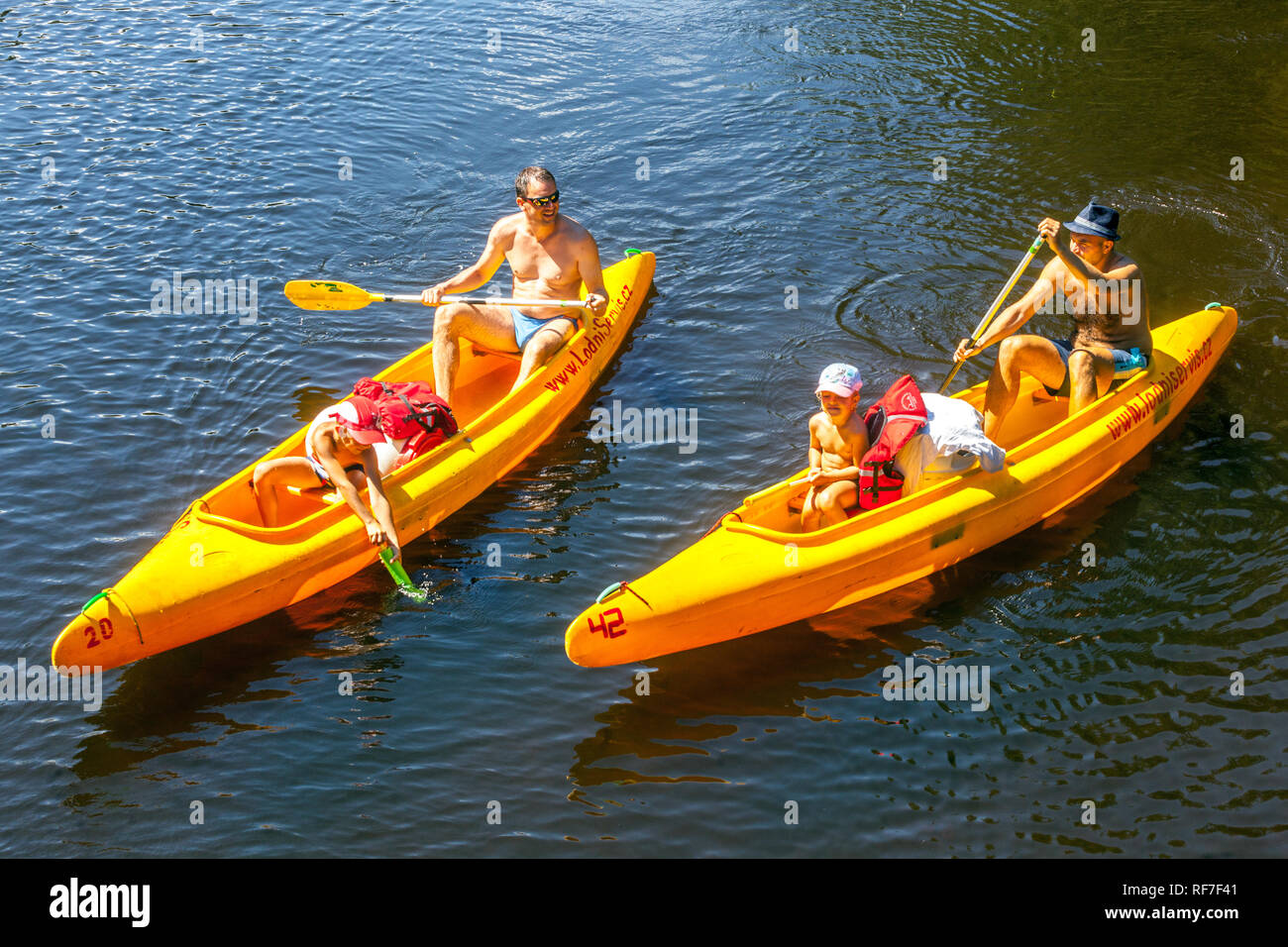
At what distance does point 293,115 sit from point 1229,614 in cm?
1207

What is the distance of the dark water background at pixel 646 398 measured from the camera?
235 inches

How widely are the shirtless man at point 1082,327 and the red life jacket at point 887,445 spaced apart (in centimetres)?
106

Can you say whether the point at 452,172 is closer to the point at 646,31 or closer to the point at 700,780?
the point at 646,31

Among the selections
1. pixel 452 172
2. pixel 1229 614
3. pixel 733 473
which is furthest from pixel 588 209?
pixel 1229 614

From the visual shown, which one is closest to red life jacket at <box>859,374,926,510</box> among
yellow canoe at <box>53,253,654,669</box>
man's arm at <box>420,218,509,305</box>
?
yellow canoe at <box>53,253,654,669</box>

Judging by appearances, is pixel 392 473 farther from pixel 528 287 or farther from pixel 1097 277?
pixel 1097 277

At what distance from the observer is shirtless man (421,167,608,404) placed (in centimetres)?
872

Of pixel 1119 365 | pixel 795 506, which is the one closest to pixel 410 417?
pixel 795 506

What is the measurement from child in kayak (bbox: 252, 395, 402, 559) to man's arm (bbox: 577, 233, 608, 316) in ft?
7.10

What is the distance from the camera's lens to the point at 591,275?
906 cm

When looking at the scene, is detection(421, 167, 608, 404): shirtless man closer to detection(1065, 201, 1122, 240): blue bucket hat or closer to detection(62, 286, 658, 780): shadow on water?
detection(62, 286, 658, 780): shadow on water

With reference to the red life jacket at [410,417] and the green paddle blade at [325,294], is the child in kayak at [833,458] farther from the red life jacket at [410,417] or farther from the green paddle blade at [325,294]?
the green paddle blade at [325,294]

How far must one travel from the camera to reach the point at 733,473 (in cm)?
848

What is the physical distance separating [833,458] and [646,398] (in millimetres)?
2671
